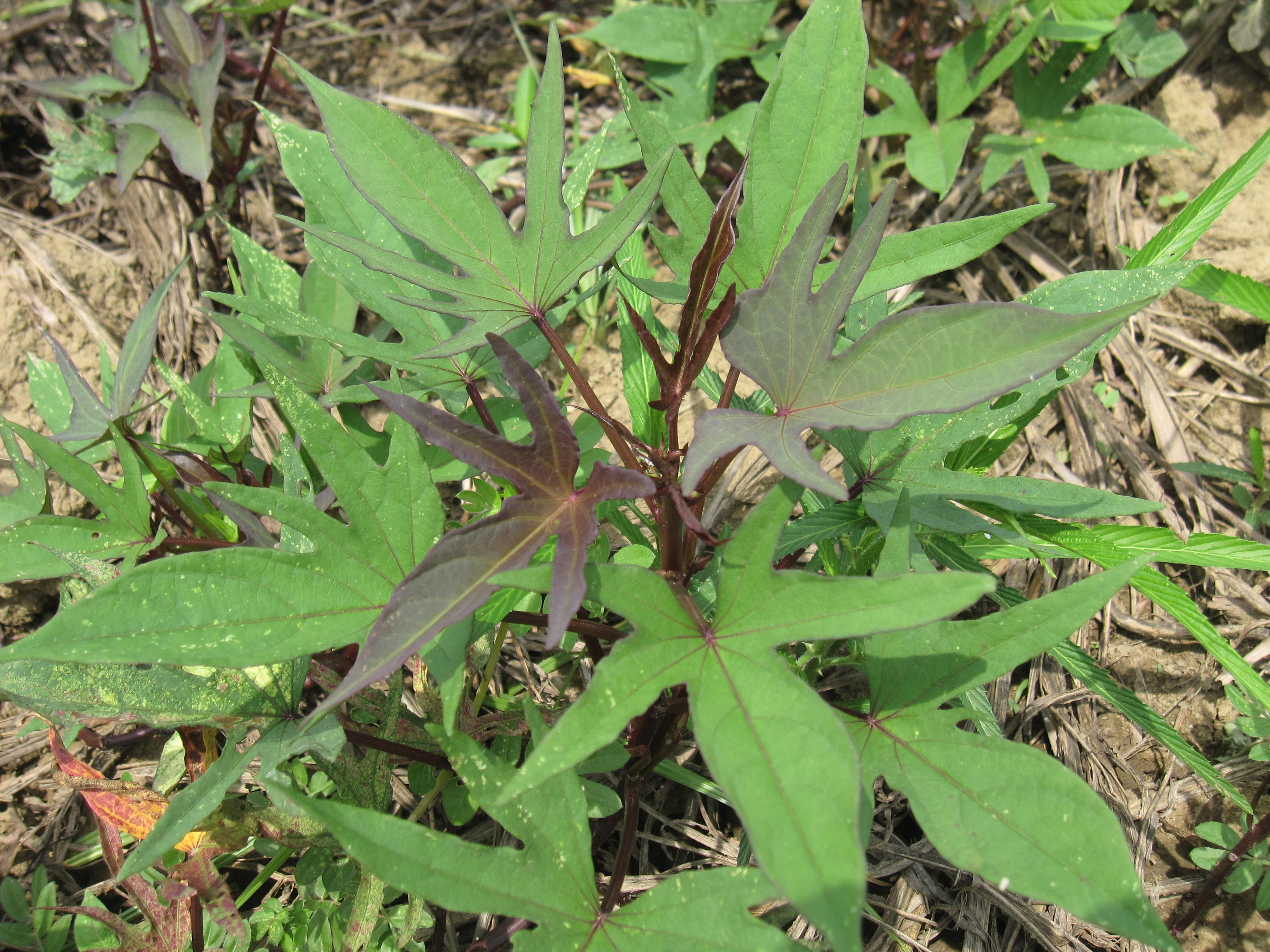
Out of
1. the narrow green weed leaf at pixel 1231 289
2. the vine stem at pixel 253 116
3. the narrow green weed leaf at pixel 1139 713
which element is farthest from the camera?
the vine stem at pixel 253 116

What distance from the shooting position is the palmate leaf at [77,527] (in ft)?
4.65

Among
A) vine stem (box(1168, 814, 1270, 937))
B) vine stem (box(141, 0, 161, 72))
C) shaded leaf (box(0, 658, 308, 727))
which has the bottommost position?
vine stem (box(1168, 814, 1270, 937))

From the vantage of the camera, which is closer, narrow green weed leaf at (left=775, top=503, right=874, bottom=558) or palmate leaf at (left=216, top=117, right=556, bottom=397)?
narrow green weed leaf at (left=775, top=503, right=874, bottom=558)

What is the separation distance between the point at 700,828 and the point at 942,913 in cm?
47

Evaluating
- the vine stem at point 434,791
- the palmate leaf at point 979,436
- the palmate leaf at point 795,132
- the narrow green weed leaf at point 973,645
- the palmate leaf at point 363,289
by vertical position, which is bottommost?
the vine stem at point 434,791

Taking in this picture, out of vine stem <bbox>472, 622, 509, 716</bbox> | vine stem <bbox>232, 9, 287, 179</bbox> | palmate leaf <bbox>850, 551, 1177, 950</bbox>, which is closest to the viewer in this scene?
palmate leaf <bbox>850, 551, 1177, 950</bbox>

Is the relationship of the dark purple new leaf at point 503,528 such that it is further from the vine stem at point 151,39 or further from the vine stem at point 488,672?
→ the vine stem at point 151,39

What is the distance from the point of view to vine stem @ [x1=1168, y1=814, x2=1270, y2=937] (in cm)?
140

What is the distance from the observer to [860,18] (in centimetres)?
128

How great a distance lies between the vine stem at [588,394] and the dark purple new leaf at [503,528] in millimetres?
156

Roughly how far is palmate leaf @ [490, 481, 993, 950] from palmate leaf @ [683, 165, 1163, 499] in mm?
108

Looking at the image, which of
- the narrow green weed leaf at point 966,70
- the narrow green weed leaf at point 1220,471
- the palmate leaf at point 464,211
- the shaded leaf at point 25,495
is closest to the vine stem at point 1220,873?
the narrow green weed leaf at point 1220,471

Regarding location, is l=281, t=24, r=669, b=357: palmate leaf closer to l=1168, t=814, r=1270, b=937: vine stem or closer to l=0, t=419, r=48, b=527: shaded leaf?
l=0, t=419, r=48, b=527: shaded leaf

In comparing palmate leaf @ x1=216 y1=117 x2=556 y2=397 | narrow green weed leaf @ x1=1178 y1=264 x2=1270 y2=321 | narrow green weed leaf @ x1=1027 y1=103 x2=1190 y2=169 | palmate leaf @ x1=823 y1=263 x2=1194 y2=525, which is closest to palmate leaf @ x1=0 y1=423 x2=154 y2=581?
palmate leaf @ x1=216 y1=117 x2=556 y2=397
